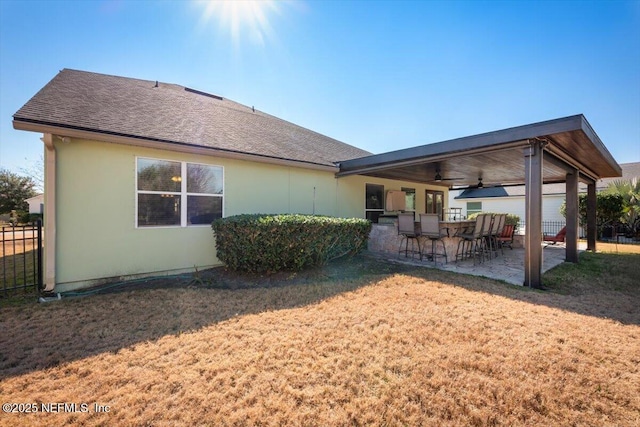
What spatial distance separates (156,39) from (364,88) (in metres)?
7.97

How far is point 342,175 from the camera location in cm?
958

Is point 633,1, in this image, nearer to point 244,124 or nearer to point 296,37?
point 296,37

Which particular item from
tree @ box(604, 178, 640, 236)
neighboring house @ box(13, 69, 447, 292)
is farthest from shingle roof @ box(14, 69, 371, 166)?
tree @ box(604, 178, 640, 236)

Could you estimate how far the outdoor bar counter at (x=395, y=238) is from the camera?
8.27m

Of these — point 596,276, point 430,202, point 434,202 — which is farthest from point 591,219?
point 596,276

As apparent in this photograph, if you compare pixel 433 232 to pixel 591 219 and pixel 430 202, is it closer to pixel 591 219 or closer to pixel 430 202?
pixel 430 202

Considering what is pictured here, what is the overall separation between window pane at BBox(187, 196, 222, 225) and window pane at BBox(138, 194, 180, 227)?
0.29 meters

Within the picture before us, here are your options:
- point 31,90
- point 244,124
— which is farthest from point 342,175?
point 31,90

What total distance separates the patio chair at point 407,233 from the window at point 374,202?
234 cm

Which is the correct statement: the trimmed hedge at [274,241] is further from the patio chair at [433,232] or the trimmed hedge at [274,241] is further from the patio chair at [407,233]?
the patio chair at [433,232]

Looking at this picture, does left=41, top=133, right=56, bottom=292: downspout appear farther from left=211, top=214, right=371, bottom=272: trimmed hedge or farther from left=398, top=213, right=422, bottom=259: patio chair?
left=398, top=213, right=422, bottom=259: patio chair

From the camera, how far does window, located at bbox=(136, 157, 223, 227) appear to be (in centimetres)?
603

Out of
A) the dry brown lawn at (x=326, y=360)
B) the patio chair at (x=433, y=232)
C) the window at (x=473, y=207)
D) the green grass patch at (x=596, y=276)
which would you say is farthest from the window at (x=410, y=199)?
the window at (x=473, y=207)

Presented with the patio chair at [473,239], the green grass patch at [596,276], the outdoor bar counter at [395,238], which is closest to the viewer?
the green grass patch at [596,276]
